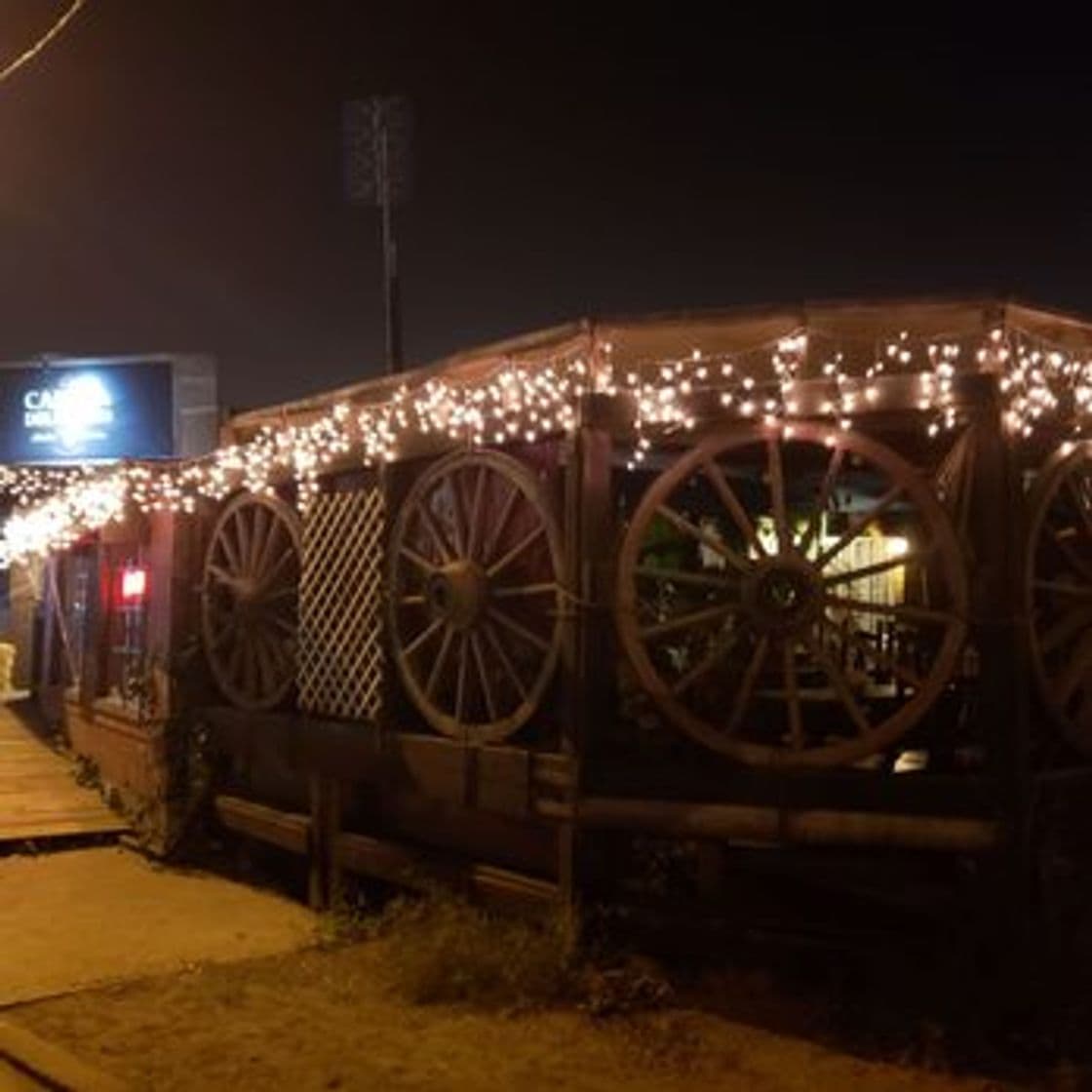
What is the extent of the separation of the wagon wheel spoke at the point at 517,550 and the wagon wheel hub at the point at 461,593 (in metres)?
0.08

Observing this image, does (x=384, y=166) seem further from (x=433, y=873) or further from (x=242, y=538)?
(x=433, y=873)

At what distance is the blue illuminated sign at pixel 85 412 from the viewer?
29359mm

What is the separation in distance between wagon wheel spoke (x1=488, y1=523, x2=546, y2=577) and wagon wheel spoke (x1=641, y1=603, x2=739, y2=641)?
1026mm

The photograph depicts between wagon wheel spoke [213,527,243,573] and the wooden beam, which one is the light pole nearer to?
wagon wheel spoke [213,527,243,573]

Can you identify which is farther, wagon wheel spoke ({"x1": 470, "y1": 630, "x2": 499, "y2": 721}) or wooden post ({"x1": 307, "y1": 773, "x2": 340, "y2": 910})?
wooden post ({"x1": 307, "y1": 773, "x2": 340, "y2": 910})

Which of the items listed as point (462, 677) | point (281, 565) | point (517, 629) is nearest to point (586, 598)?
point (517, 629)

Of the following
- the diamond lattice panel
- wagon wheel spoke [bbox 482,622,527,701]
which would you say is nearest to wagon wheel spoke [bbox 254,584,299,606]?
the diamond lattice panel

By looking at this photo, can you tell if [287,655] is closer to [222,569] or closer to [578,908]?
[222,569]

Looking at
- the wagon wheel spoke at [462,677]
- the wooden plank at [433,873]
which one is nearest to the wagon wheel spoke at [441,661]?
the wagon wheel spoke at [462,677]

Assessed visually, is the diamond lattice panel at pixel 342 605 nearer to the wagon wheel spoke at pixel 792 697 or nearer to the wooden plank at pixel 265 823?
the wooden plank at pixel 265 823

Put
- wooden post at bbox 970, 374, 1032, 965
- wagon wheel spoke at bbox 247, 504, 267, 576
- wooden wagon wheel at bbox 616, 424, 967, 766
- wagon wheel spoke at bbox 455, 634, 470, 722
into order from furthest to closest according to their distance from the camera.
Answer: wagon wheel spoke at bbox 247, 504, 267, 576, wagon wheel spoke at bbox 455, 634, 470, 722, wooden wagon wheel at bbox 616, 424, 967, 766, wooden post at bbox 970, 374, 1032, 965

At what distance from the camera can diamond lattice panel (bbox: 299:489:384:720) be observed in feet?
33.6

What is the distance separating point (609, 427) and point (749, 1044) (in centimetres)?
329

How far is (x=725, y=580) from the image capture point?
8.16 metres
